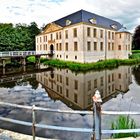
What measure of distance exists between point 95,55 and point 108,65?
400cm

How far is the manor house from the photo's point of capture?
3564cm

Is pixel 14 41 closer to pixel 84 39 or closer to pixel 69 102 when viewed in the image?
pixel 84 39

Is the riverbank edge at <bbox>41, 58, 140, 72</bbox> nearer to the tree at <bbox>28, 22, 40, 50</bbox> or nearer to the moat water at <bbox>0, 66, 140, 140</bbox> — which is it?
the moat water at <bbox>0, 66, 140, 140</bbox>

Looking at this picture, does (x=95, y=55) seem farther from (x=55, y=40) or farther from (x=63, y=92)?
(x=63, y=92)

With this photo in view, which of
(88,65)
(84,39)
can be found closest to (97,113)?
(88,65)

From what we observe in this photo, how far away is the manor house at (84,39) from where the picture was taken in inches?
1403

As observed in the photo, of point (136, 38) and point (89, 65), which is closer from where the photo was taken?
point (89, 65)

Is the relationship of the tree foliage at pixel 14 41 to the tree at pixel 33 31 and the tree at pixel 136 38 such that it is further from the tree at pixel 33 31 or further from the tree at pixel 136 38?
the tree at pixel 136 38

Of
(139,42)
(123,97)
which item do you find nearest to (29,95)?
(123,97)

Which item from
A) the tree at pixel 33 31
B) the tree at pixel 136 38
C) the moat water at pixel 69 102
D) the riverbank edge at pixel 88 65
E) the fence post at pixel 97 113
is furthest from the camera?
the tree at pixel 136 38

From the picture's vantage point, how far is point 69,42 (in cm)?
3825

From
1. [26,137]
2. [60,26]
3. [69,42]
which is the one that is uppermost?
[60,26]

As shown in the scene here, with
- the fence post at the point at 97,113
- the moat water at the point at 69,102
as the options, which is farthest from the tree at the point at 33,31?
the fence post at the point at 97,113

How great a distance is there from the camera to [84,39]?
3538 centimetres
